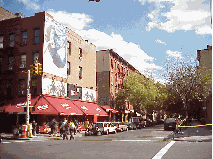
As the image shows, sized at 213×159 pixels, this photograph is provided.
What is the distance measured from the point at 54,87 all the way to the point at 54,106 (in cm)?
381

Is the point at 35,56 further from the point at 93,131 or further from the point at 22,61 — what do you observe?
the point at 93,131

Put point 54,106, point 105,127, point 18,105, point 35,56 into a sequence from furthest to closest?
point 35,56, point 105,127, point 18,105, point 54,106

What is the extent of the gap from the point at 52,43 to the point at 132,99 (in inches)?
949

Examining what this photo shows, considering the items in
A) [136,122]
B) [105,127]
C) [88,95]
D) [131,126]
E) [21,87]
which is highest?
[21,87]

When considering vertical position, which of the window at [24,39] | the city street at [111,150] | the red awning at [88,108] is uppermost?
the window at [24,39]

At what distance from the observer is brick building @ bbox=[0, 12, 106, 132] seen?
3144 centimetres

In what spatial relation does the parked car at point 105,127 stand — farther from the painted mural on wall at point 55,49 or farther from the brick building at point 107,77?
the brick building at point 107,77

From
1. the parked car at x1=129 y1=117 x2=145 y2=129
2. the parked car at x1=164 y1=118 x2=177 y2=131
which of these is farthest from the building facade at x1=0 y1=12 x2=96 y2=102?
the parked car at x1=164 y1=118 x2=177 y2=131

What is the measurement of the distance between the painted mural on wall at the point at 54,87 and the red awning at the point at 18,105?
155cm

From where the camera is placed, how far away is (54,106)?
2927 centimetres

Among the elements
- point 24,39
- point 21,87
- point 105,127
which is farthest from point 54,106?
point 24,39

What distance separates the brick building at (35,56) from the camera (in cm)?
3144

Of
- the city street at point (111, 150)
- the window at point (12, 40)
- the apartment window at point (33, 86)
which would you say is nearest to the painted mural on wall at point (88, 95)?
the apartment window at point (33, 86)

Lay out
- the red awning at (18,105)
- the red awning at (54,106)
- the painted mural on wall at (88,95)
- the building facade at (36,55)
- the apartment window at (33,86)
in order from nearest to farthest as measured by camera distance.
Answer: the red awning at (54,106)
the red awning at (18,105)
the apartment window at (33,86)
the building facade at (36,55)
the painted mural on wall at (88,95)
